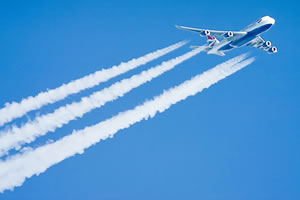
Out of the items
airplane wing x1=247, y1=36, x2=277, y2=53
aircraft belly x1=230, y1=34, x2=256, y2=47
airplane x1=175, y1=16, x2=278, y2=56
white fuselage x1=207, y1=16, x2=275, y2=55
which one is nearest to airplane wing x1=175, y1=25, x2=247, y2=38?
airplane x1=175, y1=16, x2=278, y2=56

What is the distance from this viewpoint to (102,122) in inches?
1522

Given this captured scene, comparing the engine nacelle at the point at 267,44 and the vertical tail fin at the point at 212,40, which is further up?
the vertical tail fin at the point at 212,40

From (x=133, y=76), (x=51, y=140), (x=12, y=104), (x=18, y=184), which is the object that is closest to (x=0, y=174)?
(x=18, y=184)

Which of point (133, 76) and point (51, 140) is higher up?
point (133, 76)

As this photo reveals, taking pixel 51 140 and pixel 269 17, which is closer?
pixel 51 140

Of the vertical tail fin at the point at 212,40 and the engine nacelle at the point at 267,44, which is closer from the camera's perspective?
the engine nacelle at the point at 267,44

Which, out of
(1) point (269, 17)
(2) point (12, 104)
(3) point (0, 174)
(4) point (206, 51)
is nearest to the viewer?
(3) point (0, 174)

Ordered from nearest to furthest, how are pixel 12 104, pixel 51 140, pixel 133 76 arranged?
1. pixel 51 140
2. pixel 12 104
3. pixel 133 76

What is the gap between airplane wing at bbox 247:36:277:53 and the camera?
5288 centimetres

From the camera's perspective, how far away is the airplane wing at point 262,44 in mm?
52875

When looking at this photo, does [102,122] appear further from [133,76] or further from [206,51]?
[206,51]

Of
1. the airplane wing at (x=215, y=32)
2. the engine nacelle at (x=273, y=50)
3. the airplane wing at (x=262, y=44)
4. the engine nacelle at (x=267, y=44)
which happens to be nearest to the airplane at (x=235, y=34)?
the airplane wing at (x=215, y=32)

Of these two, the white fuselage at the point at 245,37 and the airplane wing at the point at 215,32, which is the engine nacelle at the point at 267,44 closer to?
the white fuselage at the point at 245,37

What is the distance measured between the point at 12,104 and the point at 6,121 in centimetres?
274
